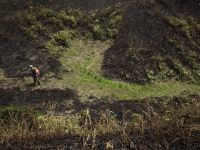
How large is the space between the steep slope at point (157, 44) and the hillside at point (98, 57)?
6 cm

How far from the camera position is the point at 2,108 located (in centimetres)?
2247

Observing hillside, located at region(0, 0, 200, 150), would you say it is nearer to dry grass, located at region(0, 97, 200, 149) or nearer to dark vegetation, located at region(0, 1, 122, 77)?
dark vegetation, located at region(0, 1, 122, 77)

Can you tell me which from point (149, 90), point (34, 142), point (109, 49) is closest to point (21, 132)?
point (34, 142)

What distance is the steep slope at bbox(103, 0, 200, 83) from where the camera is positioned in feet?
90.0

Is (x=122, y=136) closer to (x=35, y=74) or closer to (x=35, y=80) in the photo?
(x=35, y=74)

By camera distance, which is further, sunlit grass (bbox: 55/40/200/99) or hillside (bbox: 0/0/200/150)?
sunlit grass (bbox: 55/40/200/99)

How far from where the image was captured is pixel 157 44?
2919 centimetres

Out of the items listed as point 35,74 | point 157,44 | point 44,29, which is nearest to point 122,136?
point 35,74

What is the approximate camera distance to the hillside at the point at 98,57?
926 inches

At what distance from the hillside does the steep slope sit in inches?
2.4

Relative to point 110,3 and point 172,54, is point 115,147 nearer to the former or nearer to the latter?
point 172,54

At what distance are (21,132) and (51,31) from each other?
22.6 m

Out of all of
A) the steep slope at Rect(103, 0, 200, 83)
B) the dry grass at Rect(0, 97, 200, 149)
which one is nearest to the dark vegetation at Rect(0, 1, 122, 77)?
the steep slope at Rect(103, 0, 200, 83)

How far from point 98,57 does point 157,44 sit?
13.3ft
